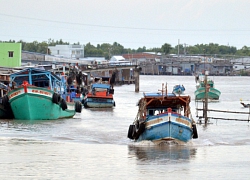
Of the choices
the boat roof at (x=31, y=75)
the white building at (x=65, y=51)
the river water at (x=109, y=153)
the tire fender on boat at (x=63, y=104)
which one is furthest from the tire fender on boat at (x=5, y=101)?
the white building at (x=65, y=51)

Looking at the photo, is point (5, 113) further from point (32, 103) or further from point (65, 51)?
point (65, 51)

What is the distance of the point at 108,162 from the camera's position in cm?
2723

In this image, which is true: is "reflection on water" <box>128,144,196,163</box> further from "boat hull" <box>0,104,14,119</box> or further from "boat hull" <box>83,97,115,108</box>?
"boat hull" <box>83,97,115,108</box>

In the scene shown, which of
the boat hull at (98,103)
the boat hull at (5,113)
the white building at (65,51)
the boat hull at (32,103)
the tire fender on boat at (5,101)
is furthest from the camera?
the white building at (65,51)

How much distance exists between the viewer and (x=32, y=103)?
141ft

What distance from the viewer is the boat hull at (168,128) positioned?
31.0m

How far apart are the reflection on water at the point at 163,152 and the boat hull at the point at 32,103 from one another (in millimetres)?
11394

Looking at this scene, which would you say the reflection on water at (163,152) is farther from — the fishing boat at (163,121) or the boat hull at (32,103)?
the boat hull at (32,103)

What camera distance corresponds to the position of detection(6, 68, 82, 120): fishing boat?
4247 centimetres

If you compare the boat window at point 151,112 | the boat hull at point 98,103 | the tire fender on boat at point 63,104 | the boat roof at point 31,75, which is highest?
the boat roof at point 31,75

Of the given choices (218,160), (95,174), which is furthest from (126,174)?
(218,160)

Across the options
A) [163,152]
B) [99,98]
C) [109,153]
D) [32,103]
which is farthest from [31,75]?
[163,152]

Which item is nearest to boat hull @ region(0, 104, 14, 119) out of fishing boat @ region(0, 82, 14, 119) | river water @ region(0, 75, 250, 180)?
fishing boat @ region(0, 82, 14, 119)

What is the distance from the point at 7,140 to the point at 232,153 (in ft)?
36.0
